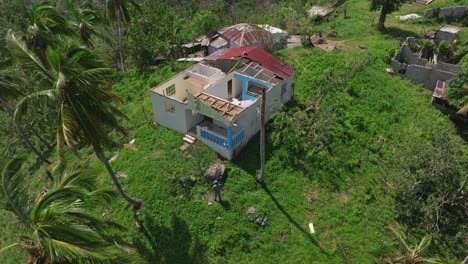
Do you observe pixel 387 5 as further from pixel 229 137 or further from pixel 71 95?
pixel 71 95

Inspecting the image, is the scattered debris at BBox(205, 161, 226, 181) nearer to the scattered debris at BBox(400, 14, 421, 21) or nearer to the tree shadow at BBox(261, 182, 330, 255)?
the tree shadow at BBox(261, 182, 330, 255)

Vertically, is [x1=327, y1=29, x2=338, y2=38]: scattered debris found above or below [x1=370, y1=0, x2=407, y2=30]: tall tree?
below

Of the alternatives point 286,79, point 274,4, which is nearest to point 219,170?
point 286,79

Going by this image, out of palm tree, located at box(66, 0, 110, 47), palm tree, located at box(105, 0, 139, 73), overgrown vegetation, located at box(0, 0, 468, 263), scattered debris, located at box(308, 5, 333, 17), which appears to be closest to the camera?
overgrown vegetation, located at box(0, 0, 468, 263)

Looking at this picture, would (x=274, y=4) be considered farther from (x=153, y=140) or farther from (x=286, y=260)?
(x=286, y=260)

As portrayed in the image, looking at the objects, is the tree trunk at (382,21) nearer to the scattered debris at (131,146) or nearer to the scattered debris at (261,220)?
the scattered debris at (261,220)

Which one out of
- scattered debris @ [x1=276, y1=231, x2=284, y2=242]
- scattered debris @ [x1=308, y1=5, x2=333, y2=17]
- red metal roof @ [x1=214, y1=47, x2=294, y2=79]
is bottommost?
scattered debris @ [x1=276, y1=231, x2=284, y2=242]

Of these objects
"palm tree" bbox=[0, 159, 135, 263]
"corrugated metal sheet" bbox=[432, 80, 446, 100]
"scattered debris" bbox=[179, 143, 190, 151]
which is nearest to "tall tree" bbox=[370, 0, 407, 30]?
"corrugated metal sheet" bbox=[432, 80, 446, 100]
